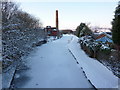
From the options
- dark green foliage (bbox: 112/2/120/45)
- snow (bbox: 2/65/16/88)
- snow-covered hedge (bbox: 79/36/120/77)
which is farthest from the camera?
dark green foliage (bbox: 112/2/120/45)

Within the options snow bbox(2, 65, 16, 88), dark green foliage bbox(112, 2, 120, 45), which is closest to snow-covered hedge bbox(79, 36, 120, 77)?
dark green foliage bbox(112, 2, 120, 45)

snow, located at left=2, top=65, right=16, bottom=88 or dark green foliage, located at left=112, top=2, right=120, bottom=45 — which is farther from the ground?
dark green foliage, located at left=112, top=2, right=120, bottom=45

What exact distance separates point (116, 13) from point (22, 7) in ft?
36.0

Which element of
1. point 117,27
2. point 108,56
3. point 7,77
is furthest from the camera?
point 108,56

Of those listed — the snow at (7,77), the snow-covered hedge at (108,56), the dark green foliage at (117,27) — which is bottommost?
the snow at (7,77)

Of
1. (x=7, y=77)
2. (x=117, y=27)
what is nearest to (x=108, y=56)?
(x=117, y=27)

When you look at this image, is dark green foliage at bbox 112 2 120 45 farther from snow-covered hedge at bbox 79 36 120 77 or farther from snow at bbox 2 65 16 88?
snow at bbox 2 65 16 88

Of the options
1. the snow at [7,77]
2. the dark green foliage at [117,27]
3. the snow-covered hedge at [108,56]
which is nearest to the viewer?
the snow at [7,77]

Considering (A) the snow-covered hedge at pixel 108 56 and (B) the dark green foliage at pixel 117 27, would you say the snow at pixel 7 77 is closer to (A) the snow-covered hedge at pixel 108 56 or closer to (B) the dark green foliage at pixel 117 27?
(A) the snow-covered hedge at pixel 108 56

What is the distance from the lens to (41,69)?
7812 millimetres

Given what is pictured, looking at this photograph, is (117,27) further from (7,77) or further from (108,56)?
(7,77)

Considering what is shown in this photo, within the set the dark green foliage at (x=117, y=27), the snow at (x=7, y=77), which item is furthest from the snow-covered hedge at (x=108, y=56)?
the snow at (x=7, y=77)

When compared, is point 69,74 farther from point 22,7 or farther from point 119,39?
point 22,7

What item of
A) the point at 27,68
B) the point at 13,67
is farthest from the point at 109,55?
the point at 13,67
